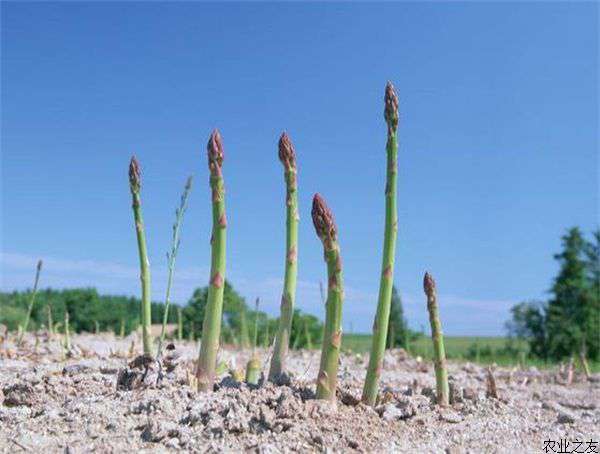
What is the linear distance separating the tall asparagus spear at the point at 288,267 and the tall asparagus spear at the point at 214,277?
395 millimetres

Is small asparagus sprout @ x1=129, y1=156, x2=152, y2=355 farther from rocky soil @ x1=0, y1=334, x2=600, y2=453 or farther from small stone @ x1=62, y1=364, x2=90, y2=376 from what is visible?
small stone @ x1=62, y1=364, x2=90, y2=376

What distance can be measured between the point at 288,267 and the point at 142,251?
1.31m

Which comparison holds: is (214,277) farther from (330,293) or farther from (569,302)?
(569,302)

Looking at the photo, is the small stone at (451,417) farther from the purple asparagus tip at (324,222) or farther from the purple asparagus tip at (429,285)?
the purple asparagus tip at (324,222)

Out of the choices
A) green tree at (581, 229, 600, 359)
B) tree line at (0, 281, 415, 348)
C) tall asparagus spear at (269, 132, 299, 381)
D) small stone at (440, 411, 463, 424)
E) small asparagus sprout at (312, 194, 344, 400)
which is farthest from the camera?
green tree at (581, 229, 600, 359)

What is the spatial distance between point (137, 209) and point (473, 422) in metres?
2.88

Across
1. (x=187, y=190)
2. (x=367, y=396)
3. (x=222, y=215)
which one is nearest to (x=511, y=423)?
(x=367, y=396)

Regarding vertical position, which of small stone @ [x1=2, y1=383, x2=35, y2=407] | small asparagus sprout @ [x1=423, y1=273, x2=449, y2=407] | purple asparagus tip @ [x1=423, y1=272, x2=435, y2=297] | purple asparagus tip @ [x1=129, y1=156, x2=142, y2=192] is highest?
purple asparagus tip @ [x1=129, y1=156, x2=142, y2=192]

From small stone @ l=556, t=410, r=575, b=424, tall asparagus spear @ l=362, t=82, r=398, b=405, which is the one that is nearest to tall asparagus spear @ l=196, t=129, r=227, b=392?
tall asparagus spear @ l=362, t=82, r=398, b=405

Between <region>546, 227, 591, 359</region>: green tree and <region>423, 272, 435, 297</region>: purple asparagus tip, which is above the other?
<region>546, 227, 591, 359</region>: green tree

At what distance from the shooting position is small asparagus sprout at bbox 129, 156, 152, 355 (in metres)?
4.81

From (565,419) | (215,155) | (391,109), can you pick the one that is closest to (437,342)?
(565,419)

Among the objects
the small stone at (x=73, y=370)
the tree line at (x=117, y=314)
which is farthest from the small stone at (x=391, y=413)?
the tree line at (x=117, y=314)

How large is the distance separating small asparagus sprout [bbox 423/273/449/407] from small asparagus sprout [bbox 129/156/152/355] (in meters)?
2.07
